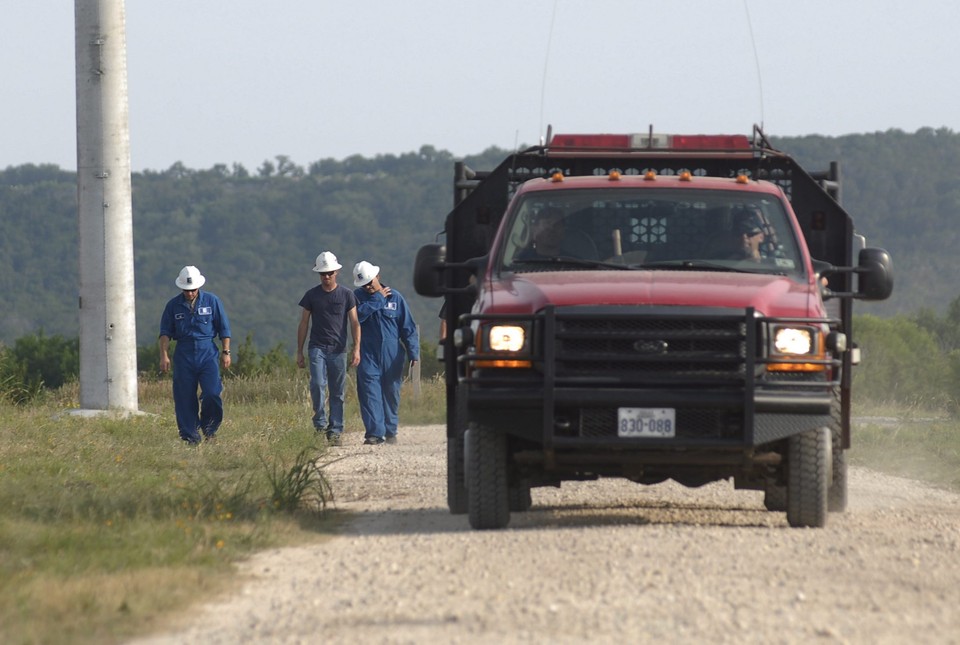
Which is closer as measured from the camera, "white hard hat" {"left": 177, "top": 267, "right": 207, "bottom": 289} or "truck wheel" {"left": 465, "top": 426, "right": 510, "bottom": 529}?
"truck wheel" {"left": 465, "top": 426, "right": 510, "bottom": 529}

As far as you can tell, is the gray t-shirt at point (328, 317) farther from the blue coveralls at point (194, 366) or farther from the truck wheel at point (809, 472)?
the truck wheel at point (809, 472)

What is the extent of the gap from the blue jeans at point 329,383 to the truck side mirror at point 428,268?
6.87 meters

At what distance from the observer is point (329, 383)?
17.8m

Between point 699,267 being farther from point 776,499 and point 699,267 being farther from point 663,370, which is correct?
point 776,499

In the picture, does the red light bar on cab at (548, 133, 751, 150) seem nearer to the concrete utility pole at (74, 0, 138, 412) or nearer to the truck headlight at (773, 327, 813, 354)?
the truck headlight at (773, 327, 813, 354)

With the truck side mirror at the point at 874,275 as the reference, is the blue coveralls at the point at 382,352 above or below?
below

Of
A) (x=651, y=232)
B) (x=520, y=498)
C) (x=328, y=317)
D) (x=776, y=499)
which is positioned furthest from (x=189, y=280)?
(x=776, y=499)

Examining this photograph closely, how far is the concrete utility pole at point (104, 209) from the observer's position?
20.7 meters

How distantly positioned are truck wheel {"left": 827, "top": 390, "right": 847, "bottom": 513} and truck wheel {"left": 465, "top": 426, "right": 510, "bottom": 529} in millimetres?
2199

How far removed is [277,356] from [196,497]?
71.9ft

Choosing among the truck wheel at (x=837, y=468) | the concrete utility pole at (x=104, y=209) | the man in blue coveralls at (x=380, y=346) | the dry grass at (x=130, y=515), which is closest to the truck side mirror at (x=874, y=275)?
the truck wheel at (x=837, y=468)

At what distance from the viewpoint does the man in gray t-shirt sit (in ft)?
57.8

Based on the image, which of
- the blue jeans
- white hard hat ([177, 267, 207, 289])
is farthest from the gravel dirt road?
the blue jeans

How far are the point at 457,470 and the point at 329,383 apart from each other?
22.7 ft
